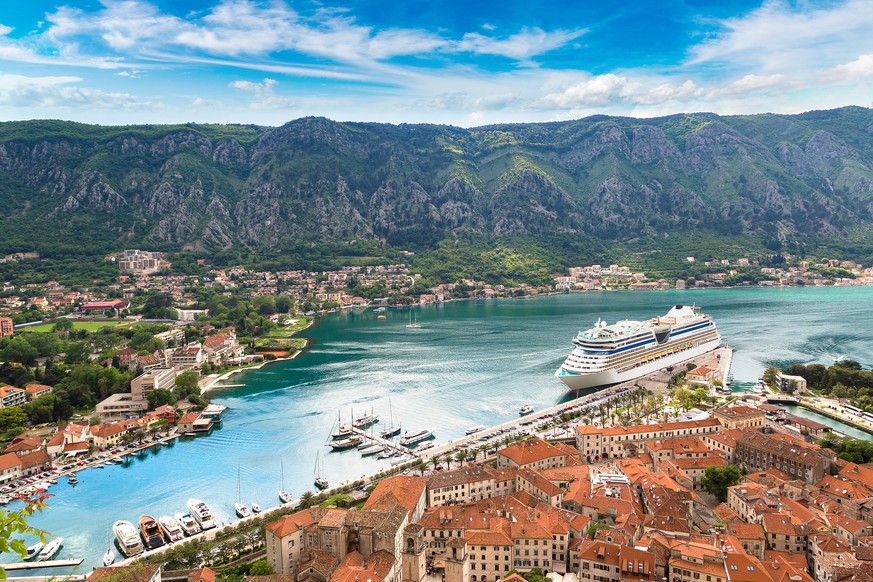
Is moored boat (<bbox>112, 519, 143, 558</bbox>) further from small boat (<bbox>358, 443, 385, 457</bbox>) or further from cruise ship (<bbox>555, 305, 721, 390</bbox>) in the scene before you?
cruise ship (<bbox>555, 305, 721, 390</bbox>)

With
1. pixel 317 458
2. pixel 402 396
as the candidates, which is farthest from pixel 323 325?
pixel 317 458

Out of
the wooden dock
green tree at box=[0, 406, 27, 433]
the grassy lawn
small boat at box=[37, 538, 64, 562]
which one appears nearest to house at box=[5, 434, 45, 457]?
green tree at box=[0, 406, 27, 433]

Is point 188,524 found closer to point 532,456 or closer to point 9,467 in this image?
point 9,467

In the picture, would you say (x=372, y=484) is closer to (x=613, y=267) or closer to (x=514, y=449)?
(x=514, y=449)

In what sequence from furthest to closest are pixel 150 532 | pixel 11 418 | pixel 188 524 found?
pixel 11 418 → pixel 188 524 → pixel 150 532

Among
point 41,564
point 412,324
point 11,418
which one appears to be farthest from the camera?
point 412,324

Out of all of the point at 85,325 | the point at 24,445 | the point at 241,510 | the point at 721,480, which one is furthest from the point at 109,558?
the point at 85,325

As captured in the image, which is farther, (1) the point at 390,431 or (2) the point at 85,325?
(2) the point at 85,325

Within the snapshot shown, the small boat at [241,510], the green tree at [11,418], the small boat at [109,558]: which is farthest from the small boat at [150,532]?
the green tree at [11,418]
